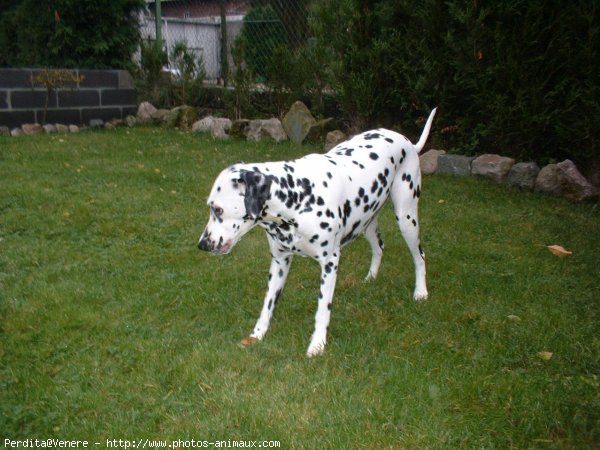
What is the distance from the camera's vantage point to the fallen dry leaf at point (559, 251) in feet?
19.3

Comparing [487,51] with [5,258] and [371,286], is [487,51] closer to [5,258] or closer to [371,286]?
[371,286]

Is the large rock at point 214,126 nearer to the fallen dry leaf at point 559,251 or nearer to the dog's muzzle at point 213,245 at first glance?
the fallen dry leaf at point 559,251

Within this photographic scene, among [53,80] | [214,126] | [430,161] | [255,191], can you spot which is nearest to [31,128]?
[53,80]

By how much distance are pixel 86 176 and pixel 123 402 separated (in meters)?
5.54

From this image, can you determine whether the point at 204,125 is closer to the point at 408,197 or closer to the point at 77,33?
the point at 77,33

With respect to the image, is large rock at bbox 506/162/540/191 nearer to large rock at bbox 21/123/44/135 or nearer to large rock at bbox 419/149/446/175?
large rock at bbox 419/149/446/175

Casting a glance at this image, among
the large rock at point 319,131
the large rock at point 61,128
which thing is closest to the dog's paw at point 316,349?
the large rock at point 319,131

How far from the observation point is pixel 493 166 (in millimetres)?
8445

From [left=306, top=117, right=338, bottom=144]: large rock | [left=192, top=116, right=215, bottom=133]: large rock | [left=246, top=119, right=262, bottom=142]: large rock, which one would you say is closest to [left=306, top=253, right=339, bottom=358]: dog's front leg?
[left=306, top=117, right=338, bottom=144]: large rock

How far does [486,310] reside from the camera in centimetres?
470

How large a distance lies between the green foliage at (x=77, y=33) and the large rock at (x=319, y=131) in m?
5.14

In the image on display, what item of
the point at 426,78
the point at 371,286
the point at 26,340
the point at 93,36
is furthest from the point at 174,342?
the point at 93,36

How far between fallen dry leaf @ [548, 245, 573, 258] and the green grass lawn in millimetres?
110

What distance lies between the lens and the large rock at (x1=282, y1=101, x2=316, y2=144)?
417 inches
